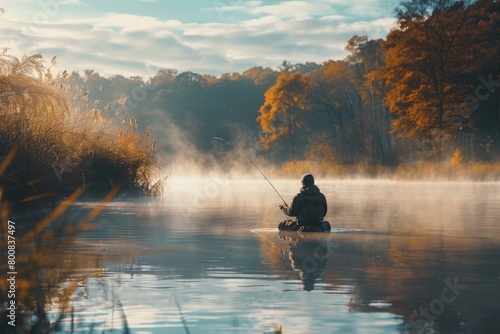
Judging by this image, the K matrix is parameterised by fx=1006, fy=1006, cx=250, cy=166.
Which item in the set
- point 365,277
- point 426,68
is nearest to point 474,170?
point 426,68

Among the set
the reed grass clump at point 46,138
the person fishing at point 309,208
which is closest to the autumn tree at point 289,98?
the reed grass clump at point 46,138

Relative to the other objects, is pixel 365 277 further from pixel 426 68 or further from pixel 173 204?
pixel 426 68

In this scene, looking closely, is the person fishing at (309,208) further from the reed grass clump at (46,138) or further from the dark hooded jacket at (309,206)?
the reed grass clump at (46,138)

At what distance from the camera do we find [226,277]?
10836 mm

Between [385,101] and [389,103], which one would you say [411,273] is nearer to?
[389,103]

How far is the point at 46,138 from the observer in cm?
1917

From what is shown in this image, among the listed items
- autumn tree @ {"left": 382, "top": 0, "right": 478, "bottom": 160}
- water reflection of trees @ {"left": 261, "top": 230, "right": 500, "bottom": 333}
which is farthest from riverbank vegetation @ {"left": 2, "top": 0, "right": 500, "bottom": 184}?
water reflection of trees @ {"left": 261, "top": 230, "right": 500, "bottom": 333}

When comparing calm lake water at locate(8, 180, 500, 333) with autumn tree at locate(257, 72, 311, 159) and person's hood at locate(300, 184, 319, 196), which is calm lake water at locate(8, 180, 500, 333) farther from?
autumn tree at locate(257, 72, 311, 159)

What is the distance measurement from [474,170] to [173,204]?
2622cm

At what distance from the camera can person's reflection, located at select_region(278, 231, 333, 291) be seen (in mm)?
10898

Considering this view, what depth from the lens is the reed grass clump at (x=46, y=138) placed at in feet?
57.7

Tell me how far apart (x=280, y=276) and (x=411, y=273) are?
1.46m

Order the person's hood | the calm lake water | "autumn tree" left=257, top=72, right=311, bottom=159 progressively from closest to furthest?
1. the calm lake water
2. the person's hood
3. "autumn tree" left=257, top=72, right=311, bottom=159

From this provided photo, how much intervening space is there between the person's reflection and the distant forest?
9.34m
